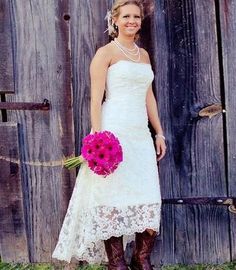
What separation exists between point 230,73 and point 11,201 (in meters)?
1.52

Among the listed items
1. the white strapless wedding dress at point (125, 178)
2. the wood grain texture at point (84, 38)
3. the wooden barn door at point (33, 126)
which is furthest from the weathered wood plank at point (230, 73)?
the wooden barn door at point (33, 126)

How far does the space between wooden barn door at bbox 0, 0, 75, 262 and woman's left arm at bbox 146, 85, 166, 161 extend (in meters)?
0.49

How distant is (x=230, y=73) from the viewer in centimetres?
343

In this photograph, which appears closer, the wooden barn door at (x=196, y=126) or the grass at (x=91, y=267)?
the wooden barn door at (x=196, y=126)

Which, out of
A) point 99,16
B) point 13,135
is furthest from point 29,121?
point 99,16

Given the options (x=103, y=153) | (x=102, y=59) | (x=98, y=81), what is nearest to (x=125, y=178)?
(x=103, y=153)

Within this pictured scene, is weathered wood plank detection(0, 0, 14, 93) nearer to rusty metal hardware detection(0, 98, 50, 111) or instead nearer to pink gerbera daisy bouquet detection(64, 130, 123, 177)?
rusty metal hardware detection(0, 98, 50, 111)

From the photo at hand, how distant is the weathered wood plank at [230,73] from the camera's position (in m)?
3.40

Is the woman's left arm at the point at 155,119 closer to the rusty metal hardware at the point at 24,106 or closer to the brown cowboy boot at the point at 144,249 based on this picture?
the brown cowboy boot at the point at 144,249

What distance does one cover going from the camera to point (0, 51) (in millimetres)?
3432

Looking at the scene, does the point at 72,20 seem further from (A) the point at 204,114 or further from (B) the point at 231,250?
(B) the point at 231,250

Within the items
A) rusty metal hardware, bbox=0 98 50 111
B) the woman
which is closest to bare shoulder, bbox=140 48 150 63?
the woman

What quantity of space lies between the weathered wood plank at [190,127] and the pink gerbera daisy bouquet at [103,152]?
0.61 metres

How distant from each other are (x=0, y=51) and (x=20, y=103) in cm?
33
